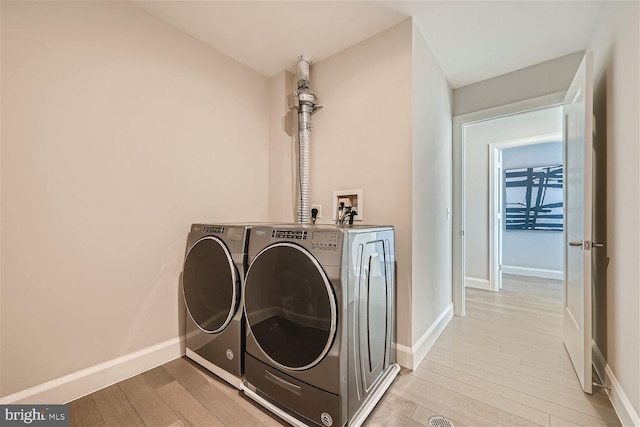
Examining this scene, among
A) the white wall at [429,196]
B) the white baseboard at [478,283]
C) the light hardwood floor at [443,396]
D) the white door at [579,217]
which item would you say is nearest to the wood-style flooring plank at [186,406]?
the light hardwood floor at [443,396]

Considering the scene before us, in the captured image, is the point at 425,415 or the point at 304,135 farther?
the point at 304,135

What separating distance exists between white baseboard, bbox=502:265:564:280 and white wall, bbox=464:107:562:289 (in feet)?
4.55

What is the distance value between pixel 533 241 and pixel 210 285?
16.8 feet

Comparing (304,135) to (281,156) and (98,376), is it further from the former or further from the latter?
(98,376)

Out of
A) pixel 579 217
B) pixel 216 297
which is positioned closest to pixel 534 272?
pixel 579 217

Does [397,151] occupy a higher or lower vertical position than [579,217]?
higher

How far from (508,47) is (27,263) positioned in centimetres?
335

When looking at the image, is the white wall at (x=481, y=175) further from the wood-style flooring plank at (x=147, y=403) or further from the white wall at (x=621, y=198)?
the wood-style flooring plank at (x=147, y=403)

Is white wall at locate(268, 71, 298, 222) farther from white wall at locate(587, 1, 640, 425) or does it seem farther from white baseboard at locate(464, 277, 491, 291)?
white baseboard at locate(464, 277, 491, 291)

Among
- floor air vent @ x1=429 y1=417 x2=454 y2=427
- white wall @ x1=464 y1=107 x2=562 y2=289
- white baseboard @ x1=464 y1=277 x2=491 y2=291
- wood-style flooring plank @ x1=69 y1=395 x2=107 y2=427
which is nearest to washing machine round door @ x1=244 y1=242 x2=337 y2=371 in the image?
floor air vent @ x1=429 y1=417 x2=454 y2=427

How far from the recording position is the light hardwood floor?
125 centimetres

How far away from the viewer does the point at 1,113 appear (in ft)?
3.96

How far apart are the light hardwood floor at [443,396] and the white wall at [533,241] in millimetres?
2859

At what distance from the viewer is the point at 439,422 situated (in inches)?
48.6
